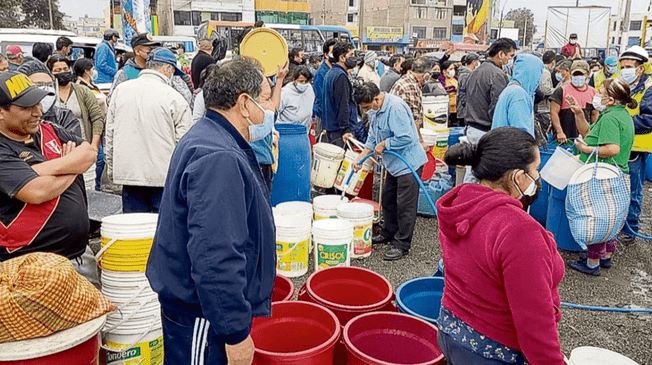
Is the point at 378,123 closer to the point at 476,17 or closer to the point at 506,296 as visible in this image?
the point at 506,296

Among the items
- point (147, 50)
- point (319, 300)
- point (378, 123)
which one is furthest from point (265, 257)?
point (147, 50)

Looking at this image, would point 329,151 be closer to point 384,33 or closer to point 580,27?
point 580,27

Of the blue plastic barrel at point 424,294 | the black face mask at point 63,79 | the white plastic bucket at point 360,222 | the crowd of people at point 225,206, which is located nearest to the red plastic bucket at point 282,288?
the blue plastic barrel at point 424,294

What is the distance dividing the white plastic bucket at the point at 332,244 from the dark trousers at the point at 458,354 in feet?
7.15

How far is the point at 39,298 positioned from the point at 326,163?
4.22m

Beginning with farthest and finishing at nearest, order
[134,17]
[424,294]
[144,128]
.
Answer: [134,17]
[144,128]
[424,294]

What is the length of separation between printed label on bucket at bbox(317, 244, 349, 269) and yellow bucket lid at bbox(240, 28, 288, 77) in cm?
218

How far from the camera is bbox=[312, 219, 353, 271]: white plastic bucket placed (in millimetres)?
4262

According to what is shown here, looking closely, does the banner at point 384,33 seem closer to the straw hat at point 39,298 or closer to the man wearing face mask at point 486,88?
the man wearing face mask at point 486,88

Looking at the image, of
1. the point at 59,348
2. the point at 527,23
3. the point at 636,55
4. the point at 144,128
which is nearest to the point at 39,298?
the point at 59,348

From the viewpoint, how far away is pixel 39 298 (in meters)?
2.03

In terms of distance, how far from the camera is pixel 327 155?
5969 millimetres

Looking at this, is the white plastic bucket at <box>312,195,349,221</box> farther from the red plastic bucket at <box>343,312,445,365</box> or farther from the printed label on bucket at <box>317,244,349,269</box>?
the red plastic bucket at <box>343,312,445,365</box>

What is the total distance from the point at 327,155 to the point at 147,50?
243 centimetres
